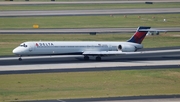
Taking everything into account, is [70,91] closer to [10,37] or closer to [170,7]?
[10,37]

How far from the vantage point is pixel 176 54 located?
84938 millimetres

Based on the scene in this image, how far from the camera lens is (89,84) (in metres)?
57.7

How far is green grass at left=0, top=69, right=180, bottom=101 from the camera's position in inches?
2039

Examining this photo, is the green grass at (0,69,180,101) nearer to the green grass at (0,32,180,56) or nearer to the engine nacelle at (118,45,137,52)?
the engine nacelle at (118,45,137,52)

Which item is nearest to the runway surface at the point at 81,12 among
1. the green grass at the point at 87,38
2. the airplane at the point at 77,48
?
the green grass at the point at 87,38

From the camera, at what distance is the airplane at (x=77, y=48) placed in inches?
2977

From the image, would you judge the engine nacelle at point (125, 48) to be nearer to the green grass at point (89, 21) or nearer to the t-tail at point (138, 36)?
the t-tail at point (138, 36)

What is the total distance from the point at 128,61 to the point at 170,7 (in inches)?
3356

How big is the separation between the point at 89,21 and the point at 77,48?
173 feet

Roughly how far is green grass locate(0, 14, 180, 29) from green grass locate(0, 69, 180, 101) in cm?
5737

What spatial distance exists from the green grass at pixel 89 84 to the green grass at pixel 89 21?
5737 centimetres

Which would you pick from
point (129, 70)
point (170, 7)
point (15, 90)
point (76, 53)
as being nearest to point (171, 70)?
point (129, 70)

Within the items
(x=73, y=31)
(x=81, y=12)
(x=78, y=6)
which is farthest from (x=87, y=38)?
(x=78, y=6)

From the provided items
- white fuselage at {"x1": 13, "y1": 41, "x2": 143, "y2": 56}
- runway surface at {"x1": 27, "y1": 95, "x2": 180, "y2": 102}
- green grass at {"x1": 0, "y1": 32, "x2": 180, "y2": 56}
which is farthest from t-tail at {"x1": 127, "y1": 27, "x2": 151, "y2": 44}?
runway surface at {"x1": 27, "y1": 95, "x2": 180, "y2": 102}
